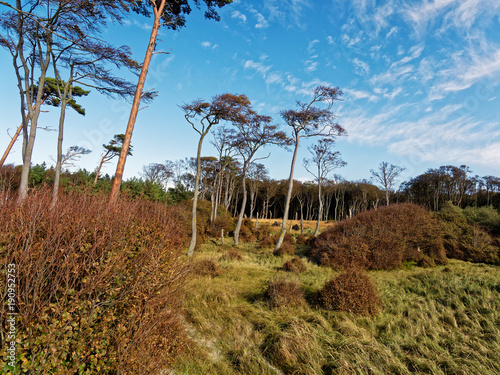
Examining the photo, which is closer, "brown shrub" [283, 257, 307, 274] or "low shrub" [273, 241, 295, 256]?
"brown shrub" [283, 257, 307, 274]

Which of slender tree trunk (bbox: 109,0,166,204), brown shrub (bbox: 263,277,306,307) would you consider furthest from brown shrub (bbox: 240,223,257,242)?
slender tree trunk (bbox: 109,0,166,204)

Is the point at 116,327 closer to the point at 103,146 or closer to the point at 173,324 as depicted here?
the point at 173,324

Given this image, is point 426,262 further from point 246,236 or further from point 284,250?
point 246,236

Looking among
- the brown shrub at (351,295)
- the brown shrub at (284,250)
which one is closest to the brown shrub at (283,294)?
the brown shrub at (351,295)

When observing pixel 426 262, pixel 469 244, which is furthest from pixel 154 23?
pixel 469 244

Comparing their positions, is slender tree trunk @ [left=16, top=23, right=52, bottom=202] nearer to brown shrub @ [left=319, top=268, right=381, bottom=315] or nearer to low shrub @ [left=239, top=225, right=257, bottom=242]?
brown shrub @ [left=319, top=268, right=381, bottom=315]

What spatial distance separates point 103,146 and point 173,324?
30709 millimetres

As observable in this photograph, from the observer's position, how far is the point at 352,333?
16.1 feet

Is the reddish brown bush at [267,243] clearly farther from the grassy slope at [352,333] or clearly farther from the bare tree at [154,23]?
the bare tree at [154,23]

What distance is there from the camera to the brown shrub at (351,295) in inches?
239

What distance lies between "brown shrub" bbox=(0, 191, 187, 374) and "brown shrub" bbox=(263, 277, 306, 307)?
3465 mm

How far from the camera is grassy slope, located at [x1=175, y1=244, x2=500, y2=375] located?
12.8 ft

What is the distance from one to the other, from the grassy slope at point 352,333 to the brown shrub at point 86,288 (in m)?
1.21

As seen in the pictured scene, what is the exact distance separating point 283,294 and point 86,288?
5.25 meters
